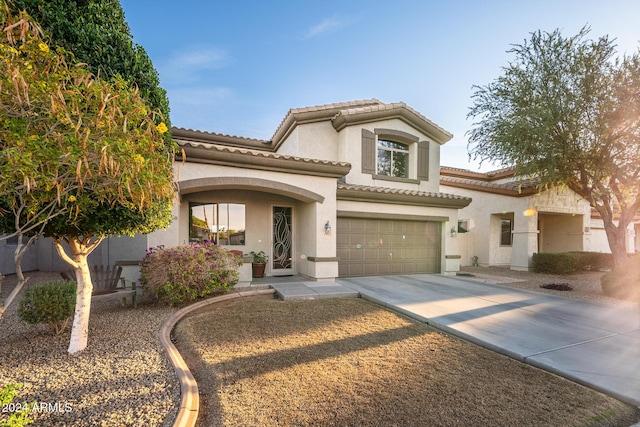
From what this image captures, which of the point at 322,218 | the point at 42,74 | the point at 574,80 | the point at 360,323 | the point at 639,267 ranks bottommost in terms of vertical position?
the point at 360,323

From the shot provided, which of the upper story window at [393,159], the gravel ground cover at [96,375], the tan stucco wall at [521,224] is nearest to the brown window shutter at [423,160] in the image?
the upper story window at [393,159]

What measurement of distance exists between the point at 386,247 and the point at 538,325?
6109mm

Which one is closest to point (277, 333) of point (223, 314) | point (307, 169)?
point (223, 314)

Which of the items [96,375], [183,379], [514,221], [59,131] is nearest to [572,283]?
[514,221]

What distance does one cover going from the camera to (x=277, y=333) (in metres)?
5.39

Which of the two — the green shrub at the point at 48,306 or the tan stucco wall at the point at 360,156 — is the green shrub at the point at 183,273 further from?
the tan stucco wall at the point at 360,156

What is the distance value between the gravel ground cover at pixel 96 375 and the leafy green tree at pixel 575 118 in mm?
13497

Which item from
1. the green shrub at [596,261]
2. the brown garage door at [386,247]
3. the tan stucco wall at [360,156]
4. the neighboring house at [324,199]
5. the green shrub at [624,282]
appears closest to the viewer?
the green shrub at [624,282]

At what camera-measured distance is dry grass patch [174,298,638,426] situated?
3.04m

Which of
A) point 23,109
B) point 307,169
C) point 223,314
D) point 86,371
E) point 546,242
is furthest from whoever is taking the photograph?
point 546,242

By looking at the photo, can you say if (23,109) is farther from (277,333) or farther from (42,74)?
(277,333)

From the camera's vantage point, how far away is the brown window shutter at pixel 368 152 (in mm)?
12383

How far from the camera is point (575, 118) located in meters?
10.8

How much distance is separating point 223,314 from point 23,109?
17.1 feet
